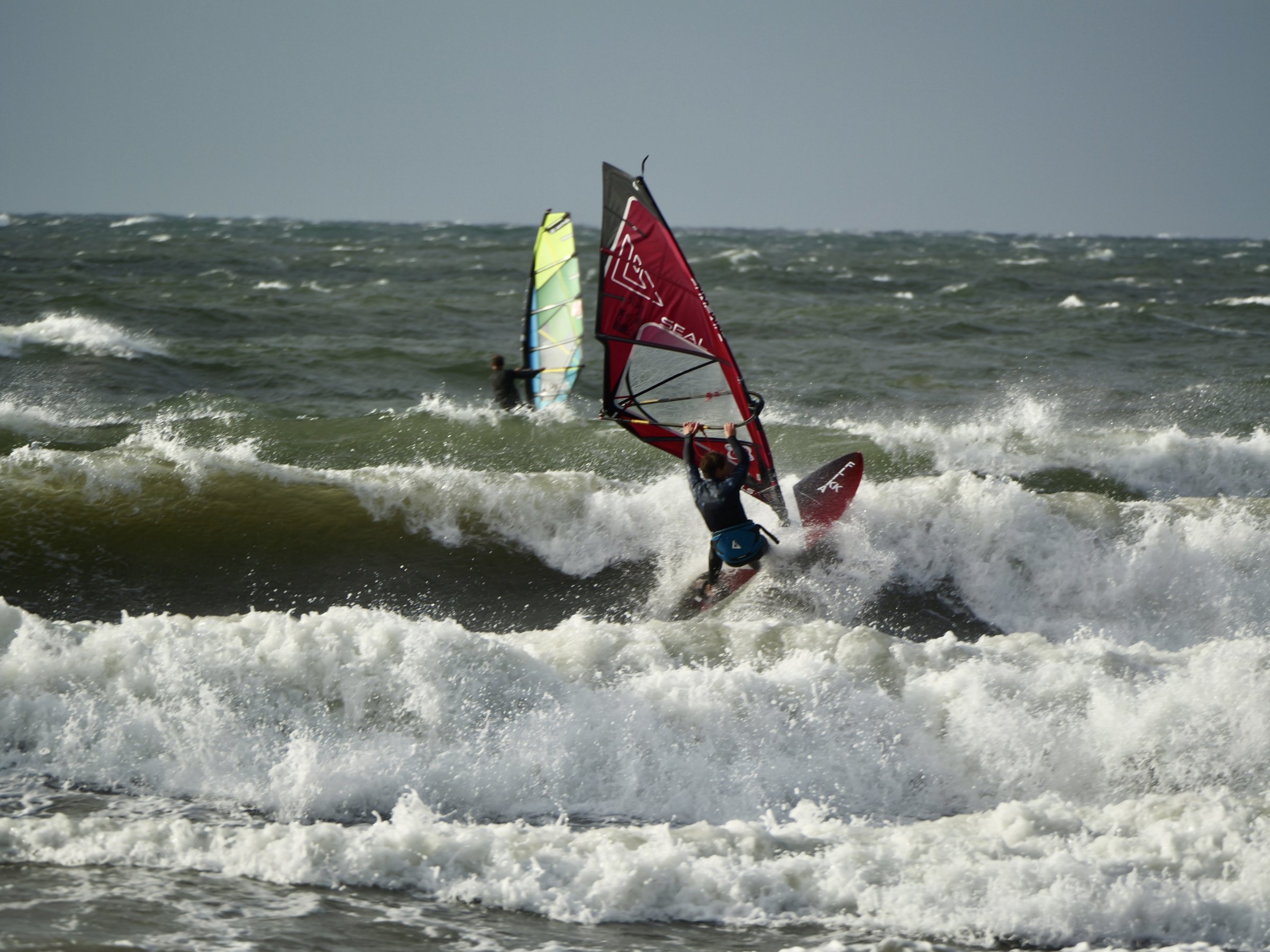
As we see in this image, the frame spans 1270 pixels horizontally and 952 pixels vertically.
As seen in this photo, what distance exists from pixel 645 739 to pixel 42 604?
3932 millimetres

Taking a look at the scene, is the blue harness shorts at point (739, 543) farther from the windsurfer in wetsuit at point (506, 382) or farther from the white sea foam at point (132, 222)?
the white sea foam at point (132, 222)

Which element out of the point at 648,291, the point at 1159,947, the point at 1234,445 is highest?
the point at 648,291

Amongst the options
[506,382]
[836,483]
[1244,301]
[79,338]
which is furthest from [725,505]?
[1244,301]

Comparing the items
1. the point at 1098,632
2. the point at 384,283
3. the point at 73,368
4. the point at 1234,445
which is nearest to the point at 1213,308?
the point at 1234,445

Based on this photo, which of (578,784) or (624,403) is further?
(624,403)

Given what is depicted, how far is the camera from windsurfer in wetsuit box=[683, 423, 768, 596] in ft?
22.5

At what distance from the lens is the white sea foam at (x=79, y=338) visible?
589 inches

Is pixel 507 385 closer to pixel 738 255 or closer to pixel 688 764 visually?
pixel 688 764

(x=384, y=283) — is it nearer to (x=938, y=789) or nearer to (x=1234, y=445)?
(x=1234, y=445)

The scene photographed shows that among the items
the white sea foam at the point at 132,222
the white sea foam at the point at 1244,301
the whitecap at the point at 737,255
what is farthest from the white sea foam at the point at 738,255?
the white sea foam at the point at 132,222

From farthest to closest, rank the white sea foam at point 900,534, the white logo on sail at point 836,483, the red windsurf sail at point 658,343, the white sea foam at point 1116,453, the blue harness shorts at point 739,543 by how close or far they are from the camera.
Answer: the white sea foam at point 1116,453 < the white logo on sail at point 836,483 < the white sea foam at point 900,534 < the red windsurf sail at point 658,343 < the blue harness shorts at point 739,543

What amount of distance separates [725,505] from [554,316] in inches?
235

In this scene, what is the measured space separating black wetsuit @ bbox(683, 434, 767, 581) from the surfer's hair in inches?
1.4

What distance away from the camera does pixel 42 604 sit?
7004mm
